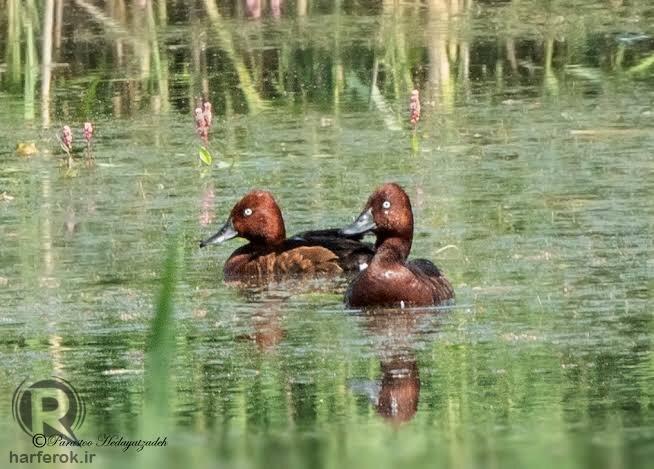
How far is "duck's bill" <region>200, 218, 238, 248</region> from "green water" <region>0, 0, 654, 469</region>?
103mm

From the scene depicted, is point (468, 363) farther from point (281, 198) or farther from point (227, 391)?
point (281, 198)

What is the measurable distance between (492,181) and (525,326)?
3.35m

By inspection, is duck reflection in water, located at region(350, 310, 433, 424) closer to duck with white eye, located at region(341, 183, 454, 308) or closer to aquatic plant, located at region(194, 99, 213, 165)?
duck with white eye, located at region(341, 183, 454, 308)

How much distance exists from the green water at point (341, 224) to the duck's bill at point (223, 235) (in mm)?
103

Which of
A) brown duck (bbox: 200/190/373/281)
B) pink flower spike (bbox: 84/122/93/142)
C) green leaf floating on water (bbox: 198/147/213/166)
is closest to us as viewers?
brown duck (bbox: 200/190/373/281)

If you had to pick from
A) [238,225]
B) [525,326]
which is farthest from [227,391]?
[238,225]

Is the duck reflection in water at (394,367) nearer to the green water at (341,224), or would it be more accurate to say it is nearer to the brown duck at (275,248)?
the green water at (341,224)

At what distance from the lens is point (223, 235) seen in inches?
401

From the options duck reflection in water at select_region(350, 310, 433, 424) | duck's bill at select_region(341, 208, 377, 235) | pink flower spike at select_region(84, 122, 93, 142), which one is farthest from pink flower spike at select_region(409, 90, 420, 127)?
duck reflection in water at select_region(350, 310, 433, 424)

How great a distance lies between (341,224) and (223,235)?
0.65 meters

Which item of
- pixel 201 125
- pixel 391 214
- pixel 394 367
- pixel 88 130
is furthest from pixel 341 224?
pixel 394 367

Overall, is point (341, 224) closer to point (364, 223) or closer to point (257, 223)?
point (257, 223)

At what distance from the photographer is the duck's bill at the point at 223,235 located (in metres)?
10.1

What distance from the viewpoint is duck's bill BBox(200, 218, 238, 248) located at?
33.2 ft
